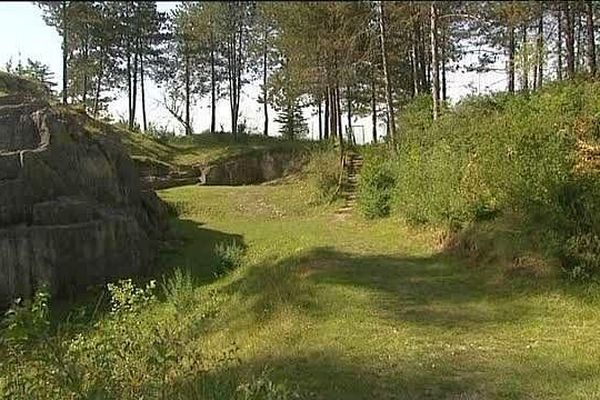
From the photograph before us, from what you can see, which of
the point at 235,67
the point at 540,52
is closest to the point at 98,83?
the point at 235,67

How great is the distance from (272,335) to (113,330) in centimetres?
318

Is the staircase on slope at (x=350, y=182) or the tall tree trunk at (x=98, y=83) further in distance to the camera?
the tall tree trunk at (x=98, y=83)

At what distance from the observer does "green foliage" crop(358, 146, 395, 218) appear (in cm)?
1500

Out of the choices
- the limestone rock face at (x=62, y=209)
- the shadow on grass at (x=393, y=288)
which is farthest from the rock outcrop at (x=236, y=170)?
the shadow on grass at (x=393, y=288)

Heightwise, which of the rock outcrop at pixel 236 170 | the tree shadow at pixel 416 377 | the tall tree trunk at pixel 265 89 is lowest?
the tree shadow at pixel 416 377

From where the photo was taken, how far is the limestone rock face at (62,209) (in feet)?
35.4

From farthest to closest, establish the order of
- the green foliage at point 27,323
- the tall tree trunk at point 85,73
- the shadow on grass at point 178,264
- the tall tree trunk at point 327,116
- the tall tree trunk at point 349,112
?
1. the tall tree trunk at point 85,73
2. the tall tree trunk at point 327,116
3. the tall tree trunk at point 349,112
4. the shadow on grass at point 178,264
5. the green foliage at point 27,323

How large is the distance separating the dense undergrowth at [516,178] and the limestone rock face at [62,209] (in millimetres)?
5775

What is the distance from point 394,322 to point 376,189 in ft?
24.1

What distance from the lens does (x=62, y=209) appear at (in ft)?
37.8

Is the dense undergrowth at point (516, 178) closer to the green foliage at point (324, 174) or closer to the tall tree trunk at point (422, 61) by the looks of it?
the green foliage at point (324, 174)

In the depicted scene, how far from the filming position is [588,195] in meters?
9.23

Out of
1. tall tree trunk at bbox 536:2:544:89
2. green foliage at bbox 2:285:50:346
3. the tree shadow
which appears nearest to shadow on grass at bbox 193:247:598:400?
the tree shadow

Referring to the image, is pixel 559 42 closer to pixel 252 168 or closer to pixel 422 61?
pixel 422 61
